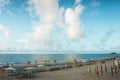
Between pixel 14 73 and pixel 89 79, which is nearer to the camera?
pixel 89 79

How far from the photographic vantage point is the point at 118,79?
26922 millimetres

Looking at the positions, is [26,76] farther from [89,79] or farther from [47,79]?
[89,79]

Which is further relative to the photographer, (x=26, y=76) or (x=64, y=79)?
(x=26, y=76)

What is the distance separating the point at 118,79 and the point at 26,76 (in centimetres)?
1443

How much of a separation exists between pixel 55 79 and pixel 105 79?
7.51 m

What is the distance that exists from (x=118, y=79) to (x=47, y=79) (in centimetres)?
1084

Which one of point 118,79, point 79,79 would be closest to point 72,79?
point 79,79

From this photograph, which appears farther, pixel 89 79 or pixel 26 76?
pixel 26 76

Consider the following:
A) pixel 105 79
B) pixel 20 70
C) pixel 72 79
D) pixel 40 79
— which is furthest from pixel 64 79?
pixel 20 70

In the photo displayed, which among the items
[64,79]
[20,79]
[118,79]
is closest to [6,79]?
[20,79]

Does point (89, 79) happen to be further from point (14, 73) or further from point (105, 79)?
point (14, 73)

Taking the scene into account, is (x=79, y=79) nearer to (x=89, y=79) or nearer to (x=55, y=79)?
(x=89, y=79)

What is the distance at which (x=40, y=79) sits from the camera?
26.0 m

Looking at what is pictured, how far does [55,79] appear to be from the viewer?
2573cm
